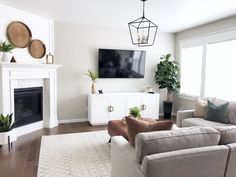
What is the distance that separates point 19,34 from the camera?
14.0 feet

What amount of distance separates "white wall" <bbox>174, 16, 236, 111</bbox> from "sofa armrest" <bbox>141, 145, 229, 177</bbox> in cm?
364

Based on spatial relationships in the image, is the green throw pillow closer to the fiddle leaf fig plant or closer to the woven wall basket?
the fiddle leaf fig plant

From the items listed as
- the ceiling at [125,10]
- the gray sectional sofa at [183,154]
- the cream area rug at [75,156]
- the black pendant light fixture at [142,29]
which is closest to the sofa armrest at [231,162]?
the gray sectional sofa at [183,154]

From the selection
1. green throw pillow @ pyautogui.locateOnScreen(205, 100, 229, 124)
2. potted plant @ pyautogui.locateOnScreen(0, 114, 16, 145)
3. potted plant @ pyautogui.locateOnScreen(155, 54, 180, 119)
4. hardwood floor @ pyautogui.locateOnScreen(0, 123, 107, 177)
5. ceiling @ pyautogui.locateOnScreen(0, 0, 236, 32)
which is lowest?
hardwood floor @ pyautogui.locateOnScreen(0, 123, 107, 177)

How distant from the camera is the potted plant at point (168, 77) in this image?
5852 millimetres

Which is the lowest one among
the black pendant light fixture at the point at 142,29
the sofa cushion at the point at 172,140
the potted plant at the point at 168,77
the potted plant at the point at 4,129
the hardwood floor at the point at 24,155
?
the hardwood floor at the point at 24,155

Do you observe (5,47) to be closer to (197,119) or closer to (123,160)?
(123,160)

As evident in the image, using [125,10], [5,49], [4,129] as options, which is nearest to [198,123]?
[125,10]

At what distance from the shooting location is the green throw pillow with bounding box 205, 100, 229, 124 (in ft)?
12.5

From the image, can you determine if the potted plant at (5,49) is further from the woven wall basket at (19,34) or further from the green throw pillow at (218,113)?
the green throw pillow at (218,113)

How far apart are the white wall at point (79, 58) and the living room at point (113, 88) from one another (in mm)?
26

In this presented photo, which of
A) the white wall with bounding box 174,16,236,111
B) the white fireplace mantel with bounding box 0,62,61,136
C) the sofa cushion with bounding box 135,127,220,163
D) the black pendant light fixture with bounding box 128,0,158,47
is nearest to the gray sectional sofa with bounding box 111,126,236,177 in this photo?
the sofa cushion with bounding box 135,127,220,163

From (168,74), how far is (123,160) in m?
4.22

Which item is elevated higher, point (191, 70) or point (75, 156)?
point (191, 70)
